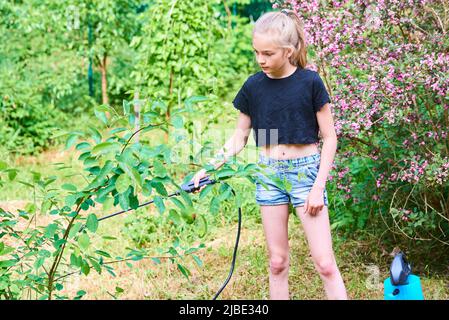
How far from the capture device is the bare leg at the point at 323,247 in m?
2.63

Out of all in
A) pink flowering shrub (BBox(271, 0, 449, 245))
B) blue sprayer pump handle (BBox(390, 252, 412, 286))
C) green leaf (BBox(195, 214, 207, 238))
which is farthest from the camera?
pink flowering shrub (BBox(271, 0, 449, 245))

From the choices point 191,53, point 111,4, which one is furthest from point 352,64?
point 111,4

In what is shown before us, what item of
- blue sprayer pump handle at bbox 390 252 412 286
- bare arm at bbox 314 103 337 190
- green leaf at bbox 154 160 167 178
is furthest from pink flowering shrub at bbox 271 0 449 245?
green leaf at bbox 154 160 167 178

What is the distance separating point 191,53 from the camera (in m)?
5.43

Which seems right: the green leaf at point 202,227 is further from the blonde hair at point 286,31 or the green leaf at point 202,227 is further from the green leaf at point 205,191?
the blonde hair at point 286,31

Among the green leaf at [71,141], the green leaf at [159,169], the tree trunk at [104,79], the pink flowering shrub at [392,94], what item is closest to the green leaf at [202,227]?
the green leaf at [159,169]

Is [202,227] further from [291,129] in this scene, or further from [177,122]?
[177,122]

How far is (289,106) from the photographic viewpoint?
8.49 ft

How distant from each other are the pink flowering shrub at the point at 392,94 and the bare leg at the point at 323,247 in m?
0.68

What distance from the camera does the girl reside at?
2561 millimetres

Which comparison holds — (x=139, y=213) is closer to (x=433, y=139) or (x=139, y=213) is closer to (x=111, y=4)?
(x=433, y=139)

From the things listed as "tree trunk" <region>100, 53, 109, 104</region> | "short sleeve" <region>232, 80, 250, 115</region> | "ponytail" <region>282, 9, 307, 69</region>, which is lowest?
"short sleeve" <region>232, 80, 250, 115</region>

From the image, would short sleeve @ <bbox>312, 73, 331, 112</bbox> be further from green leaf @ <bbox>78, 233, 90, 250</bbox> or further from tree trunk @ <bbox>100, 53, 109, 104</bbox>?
tree trunk @ <bbox>100, 53, 109, 104</bbox>

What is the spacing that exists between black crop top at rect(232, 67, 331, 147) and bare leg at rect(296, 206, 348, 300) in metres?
0.28
